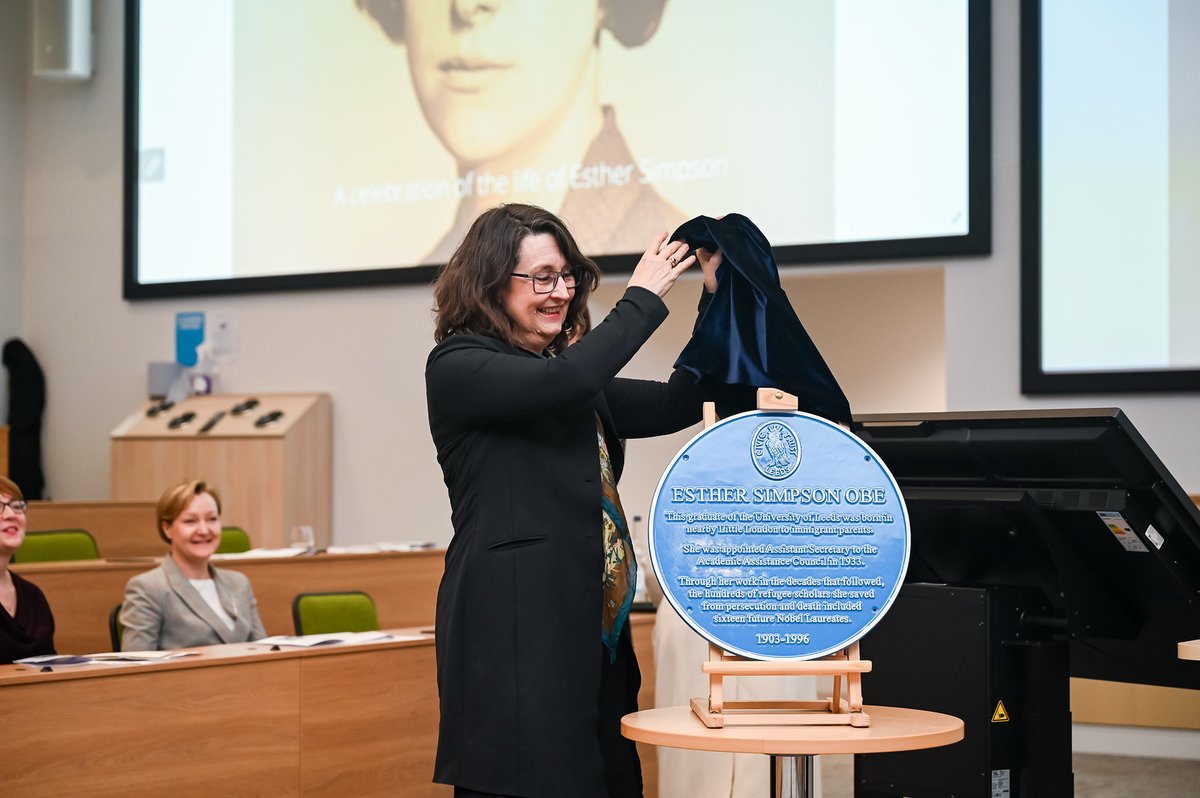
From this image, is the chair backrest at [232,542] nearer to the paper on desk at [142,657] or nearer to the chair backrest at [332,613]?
the chair backrest at [332,613]

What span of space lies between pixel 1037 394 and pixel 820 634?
4.68 metres

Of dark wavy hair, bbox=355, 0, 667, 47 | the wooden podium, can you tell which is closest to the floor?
the wooden podium

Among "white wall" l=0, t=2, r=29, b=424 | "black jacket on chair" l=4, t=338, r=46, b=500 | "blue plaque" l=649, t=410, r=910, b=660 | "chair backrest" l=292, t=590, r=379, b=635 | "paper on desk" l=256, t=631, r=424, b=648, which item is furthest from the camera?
"white wall" l=0, t=2, r=29, b=424

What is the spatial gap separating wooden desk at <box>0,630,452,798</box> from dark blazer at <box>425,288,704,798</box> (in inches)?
55.5

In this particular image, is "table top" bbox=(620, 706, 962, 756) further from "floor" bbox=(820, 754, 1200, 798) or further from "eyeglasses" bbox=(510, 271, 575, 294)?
"floor" bbox=(820, 754, 1200, 798)

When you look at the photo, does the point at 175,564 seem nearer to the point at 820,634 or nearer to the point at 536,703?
the point at 536,703

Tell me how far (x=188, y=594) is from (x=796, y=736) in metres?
2.96

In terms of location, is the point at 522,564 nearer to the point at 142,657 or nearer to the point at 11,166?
the point at 142,657

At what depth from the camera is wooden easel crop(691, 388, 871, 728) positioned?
1.73 metres

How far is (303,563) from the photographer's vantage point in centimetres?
522

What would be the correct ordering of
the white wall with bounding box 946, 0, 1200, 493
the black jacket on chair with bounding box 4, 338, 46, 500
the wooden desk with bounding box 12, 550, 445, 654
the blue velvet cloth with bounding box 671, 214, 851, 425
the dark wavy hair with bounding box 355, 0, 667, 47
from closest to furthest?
the blue velvet cloth with bounding box 671, 214, 851, 425, the wooden desk with bounding box 12, 550, 445, 654, the white wall with bounding box 946, 0, 1200, 493, the dark wavy hair with bounding box 355, 0, 667, 47, the black jacket on chair with bounding box 4, 338, 46, 500

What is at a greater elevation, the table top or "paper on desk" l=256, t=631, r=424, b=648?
the table top

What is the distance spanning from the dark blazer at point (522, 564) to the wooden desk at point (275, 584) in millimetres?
3170

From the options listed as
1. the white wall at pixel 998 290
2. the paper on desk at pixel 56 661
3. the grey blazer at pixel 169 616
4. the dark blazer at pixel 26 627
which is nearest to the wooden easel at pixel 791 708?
the paper on desk at pixel 56 661
